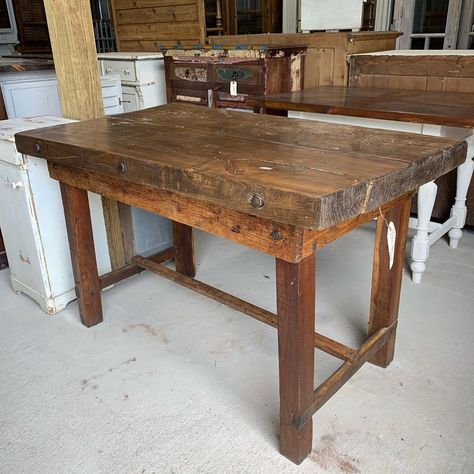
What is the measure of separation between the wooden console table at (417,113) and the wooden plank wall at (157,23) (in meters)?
1.53

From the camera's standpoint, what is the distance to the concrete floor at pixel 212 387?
134 centimetres

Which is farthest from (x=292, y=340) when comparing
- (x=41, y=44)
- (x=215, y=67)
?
(x=41, y=44)

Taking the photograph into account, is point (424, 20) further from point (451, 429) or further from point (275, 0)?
point (451, 429)

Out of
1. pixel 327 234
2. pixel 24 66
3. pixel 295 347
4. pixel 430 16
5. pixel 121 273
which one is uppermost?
pixel 430 16

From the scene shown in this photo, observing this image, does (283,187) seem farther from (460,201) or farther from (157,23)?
(157,23)

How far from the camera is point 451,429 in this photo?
1407 mm

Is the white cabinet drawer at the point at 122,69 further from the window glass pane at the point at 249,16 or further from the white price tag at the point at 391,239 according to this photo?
the white price tag at the point at 391,239

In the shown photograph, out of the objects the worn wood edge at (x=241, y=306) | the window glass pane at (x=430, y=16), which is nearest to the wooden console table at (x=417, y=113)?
the worn wood edge at (x=241, y=306)

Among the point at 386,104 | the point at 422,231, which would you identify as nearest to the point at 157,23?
the point at 386,104

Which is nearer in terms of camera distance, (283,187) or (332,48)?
(283,187)

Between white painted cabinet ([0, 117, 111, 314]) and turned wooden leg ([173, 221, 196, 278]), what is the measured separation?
32 centimetres

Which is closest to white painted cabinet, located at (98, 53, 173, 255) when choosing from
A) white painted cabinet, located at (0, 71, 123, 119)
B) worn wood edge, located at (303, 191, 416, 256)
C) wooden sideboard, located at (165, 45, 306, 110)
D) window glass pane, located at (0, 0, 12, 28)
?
wooden sideboard, located at (165, 45, 306, 110)

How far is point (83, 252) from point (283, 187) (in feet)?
3.67

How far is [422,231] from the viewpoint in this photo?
7.15ft
